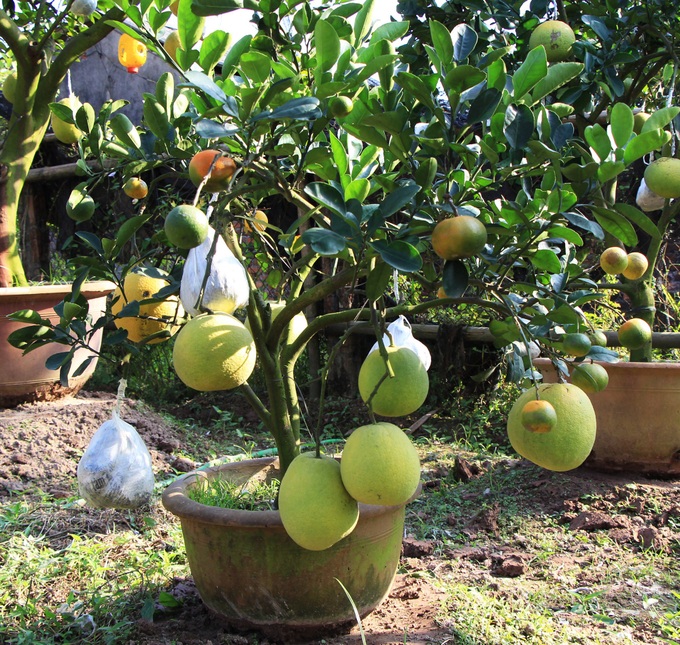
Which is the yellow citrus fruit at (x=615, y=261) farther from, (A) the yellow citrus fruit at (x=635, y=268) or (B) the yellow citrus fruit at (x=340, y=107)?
(B) the yellow citrus fruit at (x=340, y=107)

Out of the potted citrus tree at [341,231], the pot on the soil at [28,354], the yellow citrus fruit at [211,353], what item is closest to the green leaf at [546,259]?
the potted citrus tree at [341,231]

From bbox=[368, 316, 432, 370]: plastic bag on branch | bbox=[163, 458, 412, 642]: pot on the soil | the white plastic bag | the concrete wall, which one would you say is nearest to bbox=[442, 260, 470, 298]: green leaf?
bbox=[163, 458, 412, 642]: pot on the soil

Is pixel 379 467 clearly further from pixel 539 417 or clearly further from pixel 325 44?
pixel 325 44

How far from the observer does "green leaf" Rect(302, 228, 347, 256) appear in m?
0.96

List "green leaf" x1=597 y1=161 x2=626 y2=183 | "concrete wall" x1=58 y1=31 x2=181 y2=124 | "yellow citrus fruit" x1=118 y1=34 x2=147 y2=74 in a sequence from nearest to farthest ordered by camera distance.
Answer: "green leaf" x1=597 y1=161 x2=626 y2=183 < "yellow citrus fruit" x1=118 y1=34 x2=147 y2=74 < "concrete wall" x1=58 y1=31 x2=181 y2=124

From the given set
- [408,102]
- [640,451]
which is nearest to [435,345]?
[640,451]

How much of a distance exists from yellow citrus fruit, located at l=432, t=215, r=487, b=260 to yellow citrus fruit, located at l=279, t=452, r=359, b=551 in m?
0.45

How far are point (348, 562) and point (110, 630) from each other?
622 millimetres

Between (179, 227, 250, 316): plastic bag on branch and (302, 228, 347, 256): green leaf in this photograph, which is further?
(179, 227, 250, 316): plastic bag on branch

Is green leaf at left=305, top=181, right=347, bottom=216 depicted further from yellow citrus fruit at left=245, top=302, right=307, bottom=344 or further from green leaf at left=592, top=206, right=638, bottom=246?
yellow citrus fruit at left=245, top=302, right=307, bottom=344

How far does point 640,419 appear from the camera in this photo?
2824mm

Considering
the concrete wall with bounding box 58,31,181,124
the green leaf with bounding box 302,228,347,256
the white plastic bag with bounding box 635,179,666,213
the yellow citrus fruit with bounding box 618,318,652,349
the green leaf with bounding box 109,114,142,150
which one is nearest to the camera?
the green leaf with bounding box 302,228,347,256

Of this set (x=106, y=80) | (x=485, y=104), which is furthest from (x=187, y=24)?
(x=106, y=80)

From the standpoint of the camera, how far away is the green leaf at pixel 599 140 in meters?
1.08
